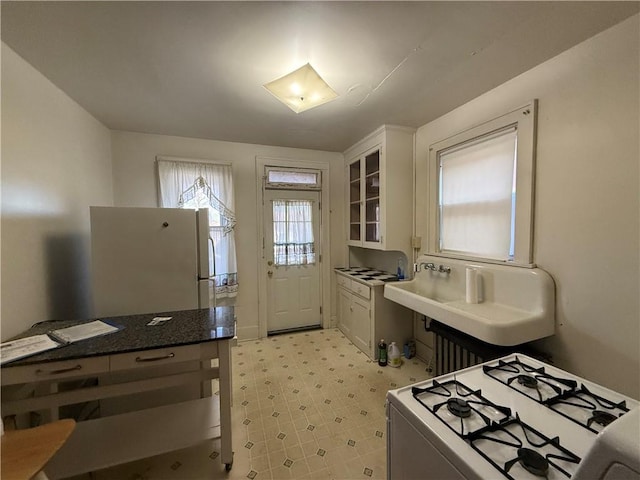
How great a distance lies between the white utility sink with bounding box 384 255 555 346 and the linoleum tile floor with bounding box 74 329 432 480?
0.83m

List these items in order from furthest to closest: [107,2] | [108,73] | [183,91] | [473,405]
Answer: [183,91]
[108,73]
[107,2]
[473,405]

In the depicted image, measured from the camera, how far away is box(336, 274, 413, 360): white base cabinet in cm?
281

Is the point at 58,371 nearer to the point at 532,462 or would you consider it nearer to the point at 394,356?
the point at 532,462

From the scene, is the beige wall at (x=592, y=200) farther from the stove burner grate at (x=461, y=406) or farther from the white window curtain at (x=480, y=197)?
the stove burner grate at (x=461, y=406)

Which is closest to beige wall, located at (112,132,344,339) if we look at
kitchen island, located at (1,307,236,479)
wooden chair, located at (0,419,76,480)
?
kitchen island, located at (1,307,236,479)

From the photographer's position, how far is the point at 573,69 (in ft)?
5.20

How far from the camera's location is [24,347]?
1353 millimetres

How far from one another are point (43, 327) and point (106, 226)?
0.72m

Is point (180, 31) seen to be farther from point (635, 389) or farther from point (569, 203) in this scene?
point (635, 389)

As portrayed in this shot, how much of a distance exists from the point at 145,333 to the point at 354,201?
272cm

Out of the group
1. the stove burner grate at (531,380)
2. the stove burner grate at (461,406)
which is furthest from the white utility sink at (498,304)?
the stove burner grate at (461,406)

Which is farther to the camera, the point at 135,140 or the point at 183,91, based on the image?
the point at 135,140

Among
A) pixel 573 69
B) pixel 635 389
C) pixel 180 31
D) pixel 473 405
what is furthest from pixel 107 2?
pixel 635 389

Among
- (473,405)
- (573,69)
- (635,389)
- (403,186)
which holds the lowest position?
(635,389)
